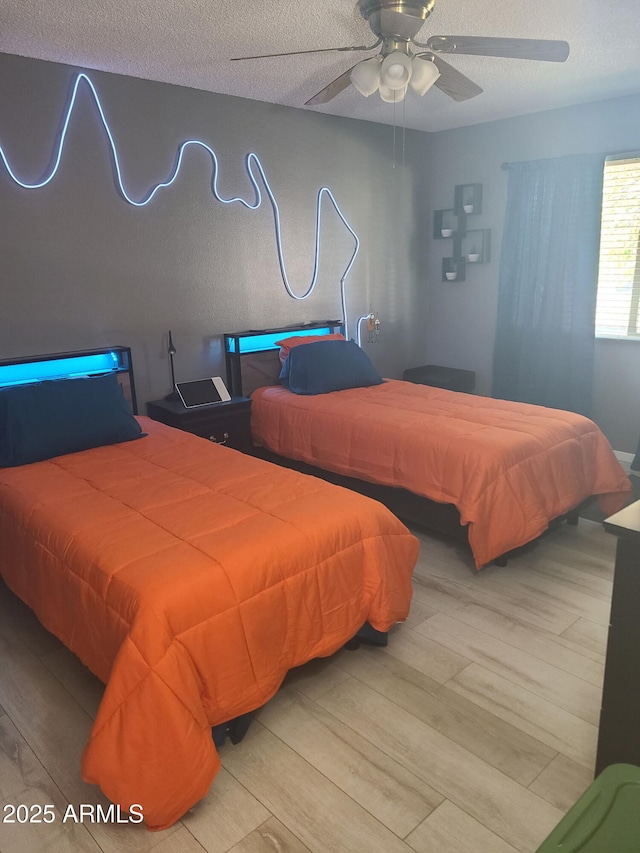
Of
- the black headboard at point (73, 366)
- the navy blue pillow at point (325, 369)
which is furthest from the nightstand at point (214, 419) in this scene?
the navy blue pillow at point (325, 369)

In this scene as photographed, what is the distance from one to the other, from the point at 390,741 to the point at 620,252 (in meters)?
3.68

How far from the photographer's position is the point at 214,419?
145 inches

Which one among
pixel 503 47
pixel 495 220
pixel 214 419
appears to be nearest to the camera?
pixel 503 47

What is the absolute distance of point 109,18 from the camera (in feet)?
8.42

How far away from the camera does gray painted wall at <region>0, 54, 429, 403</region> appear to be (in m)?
3.15

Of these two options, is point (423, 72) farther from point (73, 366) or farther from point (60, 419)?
point (73, 366)

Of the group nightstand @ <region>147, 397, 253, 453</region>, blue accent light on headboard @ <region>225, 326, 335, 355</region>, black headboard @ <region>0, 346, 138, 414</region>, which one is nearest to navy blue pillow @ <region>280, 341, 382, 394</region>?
blue accent light on headboard @ <region>225, 326, 335, 355</region>

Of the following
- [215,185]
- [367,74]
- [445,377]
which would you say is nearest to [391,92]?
[367,74]

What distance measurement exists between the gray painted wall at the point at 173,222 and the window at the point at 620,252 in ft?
5.20

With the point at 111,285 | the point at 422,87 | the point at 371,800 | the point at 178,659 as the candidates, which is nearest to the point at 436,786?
the point at 371,800

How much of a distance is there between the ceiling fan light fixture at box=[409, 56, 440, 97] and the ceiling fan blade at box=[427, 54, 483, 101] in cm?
7

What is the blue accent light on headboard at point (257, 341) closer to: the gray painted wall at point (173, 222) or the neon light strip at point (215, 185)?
the gray painted wall at point (173, 222)

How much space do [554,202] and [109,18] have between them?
3.13 m

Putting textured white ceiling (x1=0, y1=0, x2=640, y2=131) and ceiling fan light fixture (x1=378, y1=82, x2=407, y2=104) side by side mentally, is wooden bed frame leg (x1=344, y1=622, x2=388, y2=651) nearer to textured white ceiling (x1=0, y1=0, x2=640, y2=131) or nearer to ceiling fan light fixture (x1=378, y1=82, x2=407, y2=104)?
ceiling fan light fixture (x1=378, y1=82, x2=407, y2=104)
